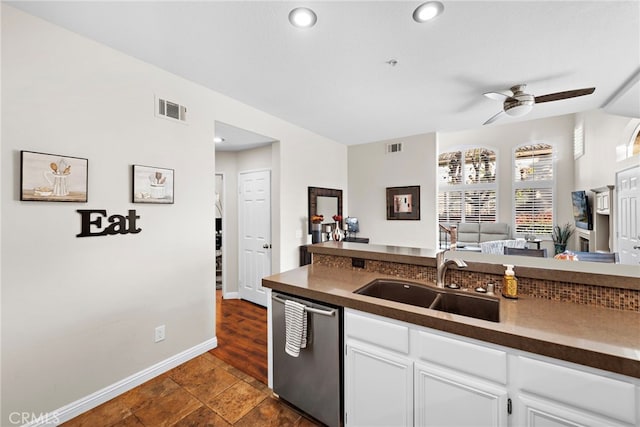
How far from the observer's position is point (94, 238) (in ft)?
6.54

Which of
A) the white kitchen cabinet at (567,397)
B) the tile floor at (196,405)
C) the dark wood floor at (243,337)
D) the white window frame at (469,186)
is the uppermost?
the white window frame at (469,186)

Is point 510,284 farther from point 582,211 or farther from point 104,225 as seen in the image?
point 582,211

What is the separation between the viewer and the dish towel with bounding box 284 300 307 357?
1.70 metres

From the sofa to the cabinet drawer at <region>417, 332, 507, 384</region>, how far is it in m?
6.86

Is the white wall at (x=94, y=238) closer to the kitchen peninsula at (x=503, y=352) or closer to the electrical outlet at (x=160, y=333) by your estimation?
the electrical outlet at (x=160, y=333)

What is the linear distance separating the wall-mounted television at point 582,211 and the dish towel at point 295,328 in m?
7.01

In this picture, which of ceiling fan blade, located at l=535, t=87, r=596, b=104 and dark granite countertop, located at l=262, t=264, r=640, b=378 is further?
ceiling fan blade, located at l=535, t=87, r=596, b=104

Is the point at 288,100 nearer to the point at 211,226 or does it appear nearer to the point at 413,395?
the point at 211,226

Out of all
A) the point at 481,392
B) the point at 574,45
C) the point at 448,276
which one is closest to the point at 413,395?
the point at 481,392

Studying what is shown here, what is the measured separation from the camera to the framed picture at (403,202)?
15.9 ft

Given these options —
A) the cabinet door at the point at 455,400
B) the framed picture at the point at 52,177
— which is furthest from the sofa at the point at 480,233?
the framed picture at the point at 52,177

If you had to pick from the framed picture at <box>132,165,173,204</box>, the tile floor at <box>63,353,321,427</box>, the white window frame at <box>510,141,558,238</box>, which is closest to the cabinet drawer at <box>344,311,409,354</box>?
the tile floor at <box>63,353,321,427</box>

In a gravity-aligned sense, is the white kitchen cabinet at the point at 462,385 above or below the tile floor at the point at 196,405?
above

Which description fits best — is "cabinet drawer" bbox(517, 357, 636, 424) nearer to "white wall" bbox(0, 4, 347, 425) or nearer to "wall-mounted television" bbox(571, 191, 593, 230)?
"white wall" bbox(0, 4, 347, 425)
